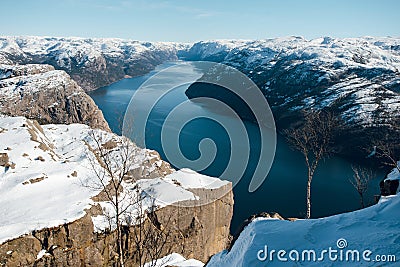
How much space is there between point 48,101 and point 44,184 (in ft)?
216

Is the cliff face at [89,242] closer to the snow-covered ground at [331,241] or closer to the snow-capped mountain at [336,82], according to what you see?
the snow-covered ground at [331,241]

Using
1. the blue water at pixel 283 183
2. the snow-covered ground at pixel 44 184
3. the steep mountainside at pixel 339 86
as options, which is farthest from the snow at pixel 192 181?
the steep mountainside at pixel 339 86

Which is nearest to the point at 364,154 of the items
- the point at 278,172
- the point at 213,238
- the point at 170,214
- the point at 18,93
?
the point at 278,172

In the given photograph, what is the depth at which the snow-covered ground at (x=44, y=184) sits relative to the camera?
14.9 m

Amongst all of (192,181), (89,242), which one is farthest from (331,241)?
(192,181)

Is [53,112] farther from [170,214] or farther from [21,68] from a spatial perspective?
[170,214]

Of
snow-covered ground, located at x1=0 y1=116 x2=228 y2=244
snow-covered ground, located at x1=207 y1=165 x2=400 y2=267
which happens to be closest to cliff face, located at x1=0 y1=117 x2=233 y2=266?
snow-covered ground, located at x1=0 y1=116 x2=228 y2=244

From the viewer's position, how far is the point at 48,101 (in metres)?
76.1

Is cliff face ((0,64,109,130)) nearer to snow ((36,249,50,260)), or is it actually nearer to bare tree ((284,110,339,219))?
snow ((36,249,50,260))

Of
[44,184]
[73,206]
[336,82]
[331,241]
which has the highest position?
[336,82]

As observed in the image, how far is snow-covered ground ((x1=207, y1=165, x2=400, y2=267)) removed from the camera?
19.9 ft

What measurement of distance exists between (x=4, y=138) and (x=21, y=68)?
10047cm

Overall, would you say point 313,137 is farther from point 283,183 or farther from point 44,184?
point 283,183

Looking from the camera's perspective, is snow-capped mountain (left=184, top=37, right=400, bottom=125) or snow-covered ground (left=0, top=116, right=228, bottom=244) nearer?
snow-covered ground (left=0, top=116, right=228, bottom=244)
